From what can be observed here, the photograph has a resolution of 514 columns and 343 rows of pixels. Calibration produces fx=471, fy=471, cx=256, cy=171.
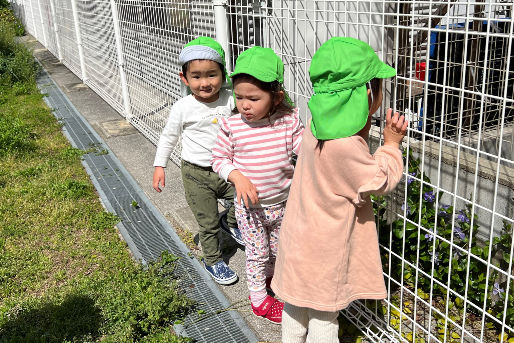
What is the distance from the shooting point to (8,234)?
396 cm

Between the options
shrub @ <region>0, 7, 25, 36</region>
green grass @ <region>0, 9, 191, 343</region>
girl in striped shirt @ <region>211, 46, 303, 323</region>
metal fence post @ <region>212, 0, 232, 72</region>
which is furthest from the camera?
shrub @ <region>0, 7, 25, 36</region>

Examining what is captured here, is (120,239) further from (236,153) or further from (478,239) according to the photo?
(478,239)

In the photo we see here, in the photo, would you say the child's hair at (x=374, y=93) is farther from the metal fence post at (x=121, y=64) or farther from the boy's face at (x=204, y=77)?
the metal fence post at (x=121, y=64)

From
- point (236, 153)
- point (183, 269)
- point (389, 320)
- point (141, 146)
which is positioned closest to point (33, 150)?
point (141, 146)

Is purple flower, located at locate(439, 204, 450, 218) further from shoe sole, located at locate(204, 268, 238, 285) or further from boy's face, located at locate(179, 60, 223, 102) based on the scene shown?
boy's face, located at locate(179, 60, 223, 102)

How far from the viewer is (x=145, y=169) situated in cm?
539

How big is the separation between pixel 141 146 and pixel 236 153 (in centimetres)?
376

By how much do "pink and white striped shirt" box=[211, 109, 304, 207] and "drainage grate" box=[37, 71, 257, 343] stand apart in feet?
2.77

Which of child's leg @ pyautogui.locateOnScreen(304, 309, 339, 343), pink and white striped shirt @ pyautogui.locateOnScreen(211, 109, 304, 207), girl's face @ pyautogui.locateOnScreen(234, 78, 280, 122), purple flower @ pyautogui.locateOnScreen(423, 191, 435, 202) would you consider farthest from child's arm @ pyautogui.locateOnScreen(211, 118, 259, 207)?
purple flower @ pyautogui.locateOnScreen(423, 191, 435, 202)

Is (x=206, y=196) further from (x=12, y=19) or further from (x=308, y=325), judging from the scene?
(x=12, y=19)

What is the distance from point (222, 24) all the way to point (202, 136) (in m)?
0.94

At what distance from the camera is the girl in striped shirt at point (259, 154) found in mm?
2400

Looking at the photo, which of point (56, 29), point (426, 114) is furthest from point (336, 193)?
point (56, 29)

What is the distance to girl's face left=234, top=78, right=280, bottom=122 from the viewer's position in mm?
2402
